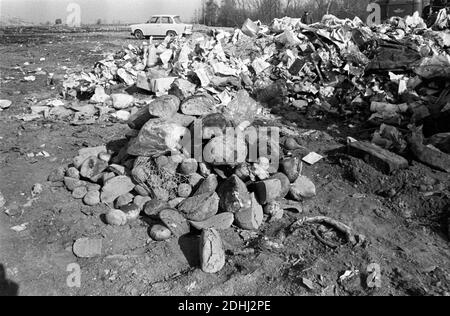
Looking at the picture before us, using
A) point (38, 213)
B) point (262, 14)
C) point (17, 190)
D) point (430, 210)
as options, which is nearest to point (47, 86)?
point (17, 190)

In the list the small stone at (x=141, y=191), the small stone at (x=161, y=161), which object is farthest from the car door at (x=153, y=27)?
the small stone at (x=141, y=191)

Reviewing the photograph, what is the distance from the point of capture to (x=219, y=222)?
2957mm

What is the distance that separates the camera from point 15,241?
2887 millimetres

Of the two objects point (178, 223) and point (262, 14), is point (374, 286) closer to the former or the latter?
point (178, 223)

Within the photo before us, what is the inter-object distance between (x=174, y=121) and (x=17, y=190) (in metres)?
1.68

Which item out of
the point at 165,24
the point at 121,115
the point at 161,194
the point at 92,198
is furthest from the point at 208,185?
the point at 165,24

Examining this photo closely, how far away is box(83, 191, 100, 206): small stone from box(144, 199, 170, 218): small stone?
49 centimetres

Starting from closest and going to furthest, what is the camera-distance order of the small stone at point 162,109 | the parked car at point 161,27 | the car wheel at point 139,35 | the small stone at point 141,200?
the small stone at point 141,200
the small stone at point 162,109
the parked car at point 161,27
the car wheel at point 139,35

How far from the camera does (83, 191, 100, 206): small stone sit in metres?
3.26

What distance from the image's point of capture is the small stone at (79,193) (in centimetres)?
338

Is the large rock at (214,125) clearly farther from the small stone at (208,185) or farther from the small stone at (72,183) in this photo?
the small stone at (72,183)

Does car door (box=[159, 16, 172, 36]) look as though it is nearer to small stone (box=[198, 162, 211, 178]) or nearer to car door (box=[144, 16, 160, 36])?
car door (box=[144, 16, 160, 36])

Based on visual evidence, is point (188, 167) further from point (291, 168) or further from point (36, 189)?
point (36, 189)

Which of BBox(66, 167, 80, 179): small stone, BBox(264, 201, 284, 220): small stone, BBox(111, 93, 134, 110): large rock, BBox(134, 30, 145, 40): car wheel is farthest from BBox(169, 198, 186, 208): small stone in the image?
BBox(134, 30, 145, 40): car wheel
